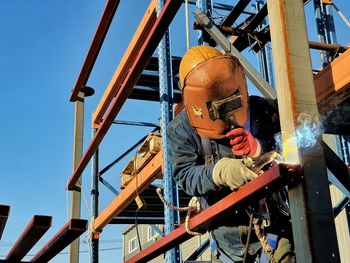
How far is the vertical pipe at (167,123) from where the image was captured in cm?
477

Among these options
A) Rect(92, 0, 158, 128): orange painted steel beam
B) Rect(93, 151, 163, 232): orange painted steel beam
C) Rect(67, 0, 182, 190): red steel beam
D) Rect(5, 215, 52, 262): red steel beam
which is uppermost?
A: Rect(92, 0, 158, 128): orange painted steel beam

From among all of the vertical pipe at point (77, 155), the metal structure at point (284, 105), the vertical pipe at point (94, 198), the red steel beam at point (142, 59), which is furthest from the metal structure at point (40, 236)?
the vertical pipe at point (94, 198)

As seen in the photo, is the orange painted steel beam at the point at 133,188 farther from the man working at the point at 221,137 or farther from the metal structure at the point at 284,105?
the man working at the point at 221,137

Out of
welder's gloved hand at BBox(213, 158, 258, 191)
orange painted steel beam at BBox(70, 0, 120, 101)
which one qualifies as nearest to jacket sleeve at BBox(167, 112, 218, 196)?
welder's gloved hand at BBox(213, 158, 258, 191)

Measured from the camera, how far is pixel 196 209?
2.74 metres

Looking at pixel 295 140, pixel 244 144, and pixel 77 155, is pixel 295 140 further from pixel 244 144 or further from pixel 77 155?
pixel 77 155

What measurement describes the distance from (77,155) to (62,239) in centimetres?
343

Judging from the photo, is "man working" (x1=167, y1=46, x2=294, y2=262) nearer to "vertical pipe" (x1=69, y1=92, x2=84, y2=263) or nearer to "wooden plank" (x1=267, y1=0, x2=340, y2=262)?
"wooden plank" (x1=267, y1=0, x2=340, y2=262)

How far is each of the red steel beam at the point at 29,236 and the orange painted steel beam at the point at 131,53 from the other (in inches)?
105

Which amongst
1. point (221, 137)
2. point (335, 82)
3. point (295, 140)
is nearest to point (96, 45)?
point (335, 82)

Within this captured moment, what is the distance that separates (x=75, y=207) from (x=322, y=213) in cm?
575

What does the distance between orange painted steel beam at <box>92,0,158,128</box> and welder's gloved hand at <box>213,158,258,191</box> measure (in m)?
3.26

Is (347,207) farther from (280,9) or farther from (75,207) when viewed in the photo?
(280,9)

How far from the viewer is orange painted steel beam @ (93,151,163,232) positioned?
570cm
